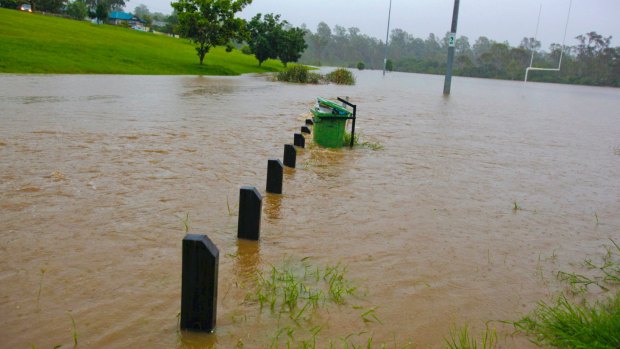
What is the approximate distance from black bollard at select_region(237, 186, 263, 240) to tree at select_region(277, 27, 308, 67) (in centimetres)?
4971

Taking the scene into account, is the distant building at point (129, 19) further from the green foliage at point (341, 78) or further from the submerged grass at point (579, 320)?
the submerged grass at point (579, 320)

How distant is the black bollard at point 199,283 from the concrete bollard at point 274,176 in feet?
10.9

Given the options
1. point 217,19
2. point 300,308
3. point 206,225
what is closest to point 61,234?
Answer: point 206,225

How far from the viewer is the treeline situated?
105m

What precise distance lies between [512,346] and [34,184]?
222 inches

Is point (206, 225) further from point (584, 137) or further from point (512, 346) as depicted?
point (584, 137)

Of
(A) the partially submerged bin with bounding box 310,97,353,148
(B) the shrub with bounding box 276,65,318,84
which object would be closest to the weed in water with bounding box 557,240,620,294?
(A) the partially submerged bin with bounding box 310,97,353,148

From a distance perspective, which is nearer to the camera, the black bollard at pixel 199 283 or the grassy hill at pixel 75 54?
the black bollard at pixel 199 283

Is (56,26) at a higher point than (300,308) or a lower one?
higher

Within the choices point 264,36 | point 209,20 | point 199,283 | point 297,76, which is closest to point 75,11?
point 264,36

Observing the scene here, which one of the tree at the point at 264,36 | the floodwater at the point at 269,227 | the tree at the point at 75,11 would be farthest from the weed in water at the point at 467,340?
the tree at the point at 75,11

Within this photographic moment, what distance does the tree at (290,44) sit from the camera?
173 ft

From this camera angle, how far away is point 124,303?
3604 mm

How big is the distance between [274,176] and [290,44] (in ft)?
161
